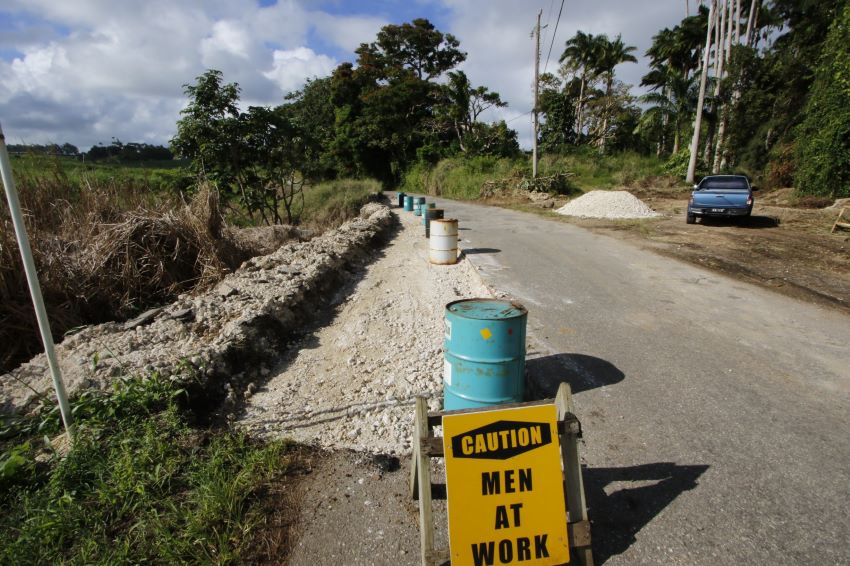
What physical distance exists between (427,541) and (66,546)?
1909 millimetres

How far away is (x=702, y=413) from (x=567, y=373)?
3.81 ft

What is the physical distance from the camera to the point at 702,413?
374 centimetres

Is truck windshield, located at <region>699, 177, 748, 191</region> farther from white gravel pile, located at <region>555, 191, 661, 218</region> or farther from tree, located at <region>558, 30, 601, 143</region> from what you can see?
tree, located at <region>558, 30, 601, 143</region>

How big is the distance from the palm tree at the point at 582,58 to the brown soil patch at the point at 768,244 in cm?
2393

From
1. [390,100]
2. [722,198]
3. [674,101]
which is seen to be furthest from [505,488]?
[390,100]

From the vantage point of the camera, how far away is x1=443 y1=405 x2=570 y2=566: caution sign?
2193 millimetres

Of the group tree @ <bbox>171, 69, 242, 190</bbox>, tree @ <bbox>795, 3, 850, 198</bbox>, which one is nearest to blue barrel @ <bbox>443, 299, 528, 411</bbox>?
tree @ <bbox>171, 69, 242, 190</bbox>

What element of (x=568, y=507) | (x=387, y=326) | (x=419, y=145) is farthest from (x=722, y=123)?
(x=568, y=507)

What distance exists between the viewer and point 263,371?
4590mm

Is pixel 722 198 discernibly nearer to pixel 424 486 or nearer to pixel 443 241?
pixel 443 241

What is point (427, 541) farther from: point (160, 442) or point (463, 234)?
point (463, 234)

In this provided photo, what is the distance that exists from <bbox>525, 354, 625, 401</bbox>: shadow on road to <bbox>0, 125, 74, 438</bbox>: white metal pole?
3.58 m

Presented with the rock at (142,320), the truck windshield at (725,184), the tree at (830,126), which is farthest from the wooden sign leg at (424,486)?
the tree at (830,126)

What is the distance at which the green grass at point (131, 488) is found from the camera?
7.63 ft
